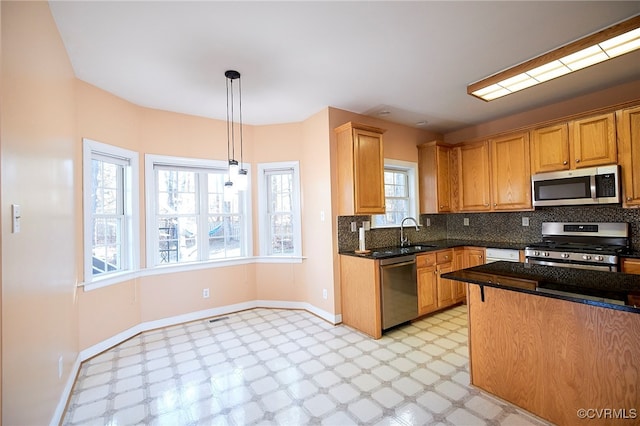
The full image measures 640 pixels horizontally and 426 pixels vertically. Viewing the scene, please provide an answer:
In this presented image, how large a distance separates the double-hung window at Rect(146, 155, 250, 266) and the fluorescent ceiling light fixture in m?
3.20

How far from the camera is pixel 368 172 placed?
138 inches

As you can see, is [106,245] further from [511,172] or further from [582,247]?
[582,247]

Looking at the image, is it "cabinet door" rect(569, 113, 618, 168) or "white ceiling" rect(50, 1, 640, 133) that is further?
"cabinet door" rect(569, 113, 618, 168)

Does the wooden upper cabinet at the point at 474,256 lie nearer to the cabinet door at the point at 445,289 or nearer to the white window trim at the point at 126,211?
the cabinet door at the point at 445,289

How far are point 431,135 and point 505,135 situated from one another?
1.16 meters

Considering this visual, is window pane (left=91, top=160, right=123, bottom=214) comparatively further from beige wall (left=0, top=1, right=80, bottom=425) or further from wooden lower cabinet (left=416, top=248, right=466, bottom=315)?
wooden lower cabinet (left=416, top=248, right=466, bottom=315)

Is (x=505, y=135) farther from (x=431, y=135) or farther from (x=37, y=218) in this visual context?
(x=37, y=218)

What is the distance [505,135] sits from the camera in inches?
154

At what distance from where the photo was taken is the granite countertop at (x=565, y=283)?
57.2 inches

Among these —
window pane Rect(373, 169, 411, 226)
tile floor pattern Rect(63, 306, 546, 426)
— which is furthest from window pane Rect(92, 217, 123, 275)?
window pane Rect(373, 169, 411, 226)

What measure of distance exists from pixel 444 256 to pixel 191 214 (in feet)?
11.5

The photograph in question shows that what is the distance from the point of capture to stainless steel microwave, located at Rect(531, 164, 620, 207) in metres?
3.01

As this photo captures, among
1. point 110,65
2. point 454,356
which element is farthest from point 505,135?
point 110,65

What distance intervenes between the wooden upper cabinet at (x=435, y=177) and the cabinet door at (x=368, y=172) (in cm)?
123
